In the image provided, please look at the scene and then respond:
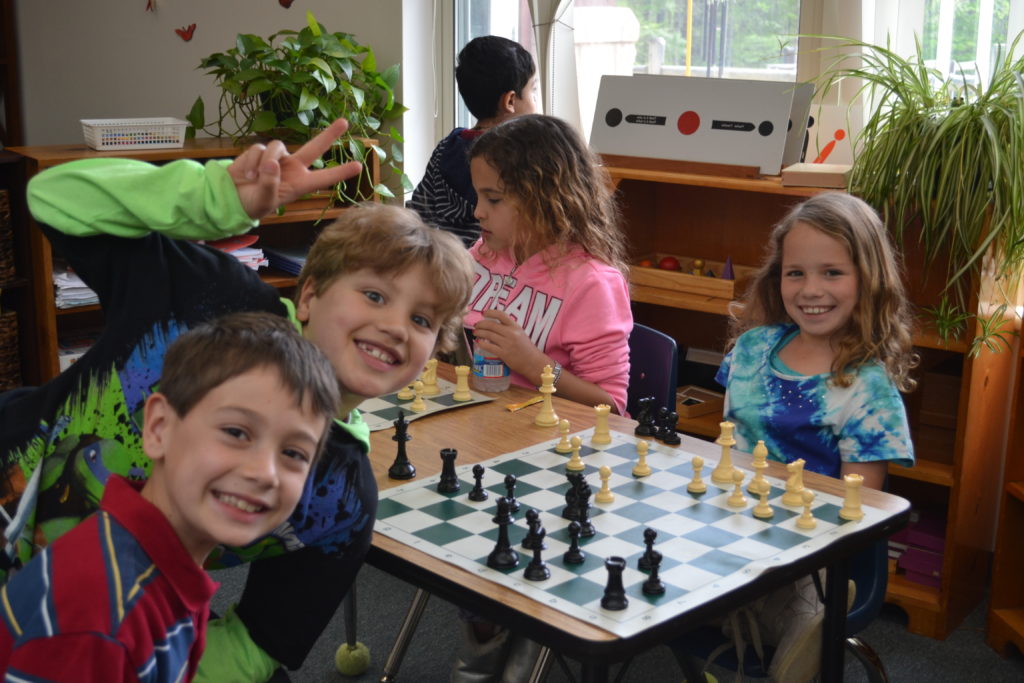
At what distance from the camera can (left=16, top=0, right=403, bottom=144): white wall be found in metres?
4.10

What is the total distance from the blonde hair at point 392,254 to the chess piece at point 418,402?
630 mm

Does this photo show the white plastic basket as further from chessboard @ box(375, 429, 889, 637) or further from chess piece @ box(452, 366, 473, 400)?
chessboard @ box(375, 429, 889, 637)

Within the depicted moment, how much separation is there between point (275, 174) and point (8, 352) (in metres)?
2.41

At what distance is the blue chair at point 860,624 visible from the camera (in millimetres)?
1978

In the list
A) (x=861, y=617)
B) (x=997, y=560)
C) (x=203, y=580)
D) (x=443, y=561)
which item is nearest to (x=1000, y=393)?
(x=997, y=560)

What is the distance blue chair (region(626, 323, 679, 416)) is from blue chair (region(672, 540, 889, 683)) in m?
0.60

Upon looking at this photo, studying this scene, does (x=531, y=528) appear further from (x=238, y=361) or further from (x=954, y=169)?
(x=954, y=169)

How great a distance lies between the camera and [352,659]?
104 inches

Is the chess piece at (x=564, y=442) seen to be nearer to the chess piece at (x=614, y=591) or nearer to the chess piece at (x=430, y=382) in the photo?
the chess piece at (x=430, y=382)

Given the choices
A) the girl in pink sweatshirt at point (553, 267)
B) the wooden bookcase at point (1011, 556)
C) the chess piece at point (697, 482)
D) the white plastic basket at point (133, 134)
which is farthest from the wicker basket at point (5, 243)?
the wooden bookcase at point (1011, 556)

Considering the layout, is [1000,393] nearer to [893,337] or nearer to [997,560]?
[997,560]

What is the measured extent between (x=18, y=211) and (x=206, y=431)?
241 centimetres

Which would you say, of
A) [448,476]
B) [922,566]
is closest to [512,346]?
[448,476]

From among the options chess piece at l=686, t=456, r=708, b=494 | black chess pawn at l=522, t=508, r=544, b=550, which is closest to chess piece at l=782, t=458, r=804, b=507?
chess piece at l=686, t=456, r=708, b=494
